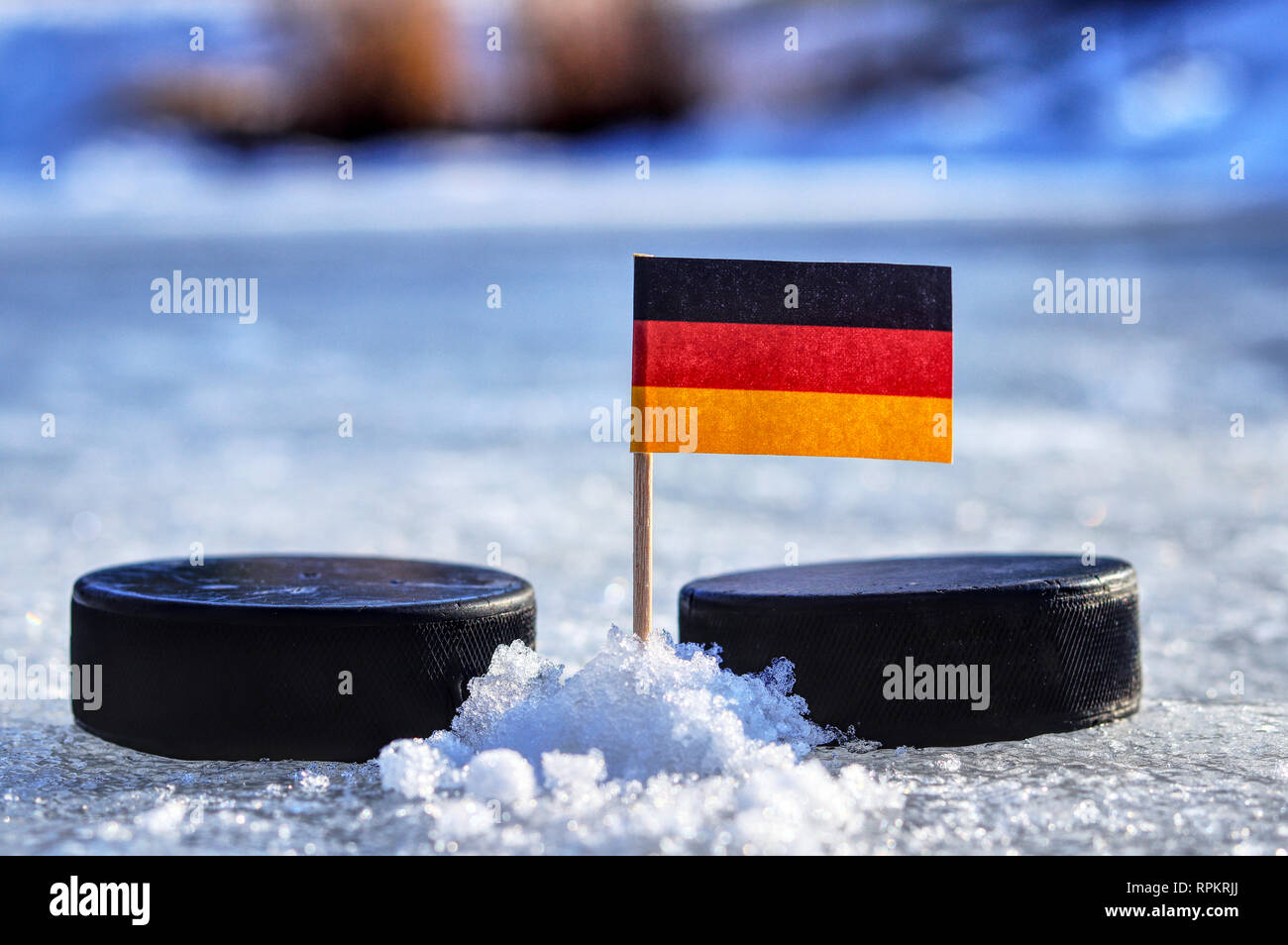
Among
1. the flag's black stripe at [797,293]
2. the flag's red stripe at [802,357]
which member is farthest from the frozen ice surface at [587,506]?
the flag's black stripe at [797,293]

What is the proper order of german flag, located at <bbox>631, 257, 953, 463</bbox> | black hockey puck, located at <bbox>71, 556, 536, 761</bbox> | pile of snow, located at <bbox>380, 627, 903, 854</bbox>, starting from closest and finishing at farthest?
1. pile of snow, located at <bbox>380, 627, 903, 854</bbox>
2. black hockey puck, located at <bbox>71, 556, 536, 761</bbox>
3. german flag, located at <bbox>631, 257, 953, 463</bbox>

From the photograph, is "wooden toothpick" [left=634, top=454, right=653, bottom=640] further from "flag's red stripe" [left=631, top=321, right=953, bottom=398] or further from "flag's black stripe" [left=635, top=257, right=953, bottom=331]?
"flag's black stripe" [left=635, top=257, right=953, bottom=331]

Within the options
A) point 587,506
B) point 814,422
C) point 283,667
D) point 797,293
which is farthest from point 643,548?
point 587,506

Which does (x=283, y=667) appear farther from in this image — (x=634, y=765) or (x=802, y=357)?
(x=802, y=357)

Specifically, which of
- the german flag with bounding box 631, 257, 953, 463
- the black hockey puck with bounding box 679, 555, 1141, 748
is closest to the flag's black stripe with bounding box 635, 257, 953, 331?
the german flag with bounding box 631, 257, 953, 463

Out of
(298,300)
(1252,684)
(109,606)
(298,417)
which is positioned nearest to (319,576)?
(109,606)

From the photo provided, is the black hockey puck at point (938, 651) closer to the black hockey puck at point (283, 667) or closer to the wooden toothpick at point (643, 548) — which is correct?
the wooden toothpick at point (643, 548)
